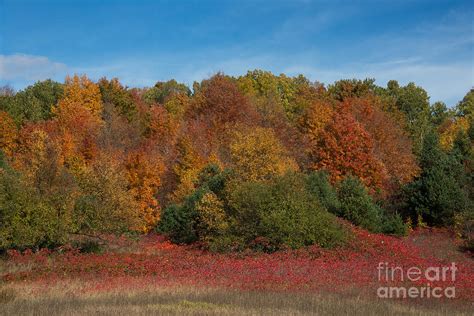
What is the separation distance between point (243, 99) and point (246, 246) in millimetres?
37062

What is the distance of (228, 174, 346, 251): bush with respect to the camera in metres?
29.5

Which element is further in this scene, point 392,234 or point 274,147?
point 392,234

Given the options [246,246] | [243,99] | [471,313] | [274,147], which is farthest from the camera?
[243,99]

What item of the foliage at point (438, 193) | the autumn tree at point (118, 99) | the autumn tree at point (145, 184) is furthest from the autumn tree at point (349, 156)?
the autumn tree at point (118, 99)

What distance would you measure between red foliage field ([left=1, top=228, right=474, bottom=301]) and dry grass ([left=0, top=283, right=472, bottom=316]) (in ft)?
4.77

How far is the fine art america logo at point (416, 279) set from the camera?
17984mm

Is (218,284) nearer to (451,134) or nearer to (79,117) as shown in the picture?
(79,117)

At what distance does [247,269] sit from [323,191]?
52.1ft

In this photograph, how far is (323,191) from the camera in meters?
38.3

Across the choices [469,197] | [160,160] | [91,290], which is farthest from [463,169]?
[91,290]

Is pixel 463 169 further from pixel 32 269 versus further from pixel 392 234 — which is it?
pixel 32 269

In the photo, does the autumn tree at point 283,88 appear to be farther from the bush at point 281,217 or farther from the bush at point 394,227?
the bush at point 281,217

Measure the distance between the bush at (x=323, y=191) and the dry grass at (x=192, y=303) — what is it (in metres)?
20.2

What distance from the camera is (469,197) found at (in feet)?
153
